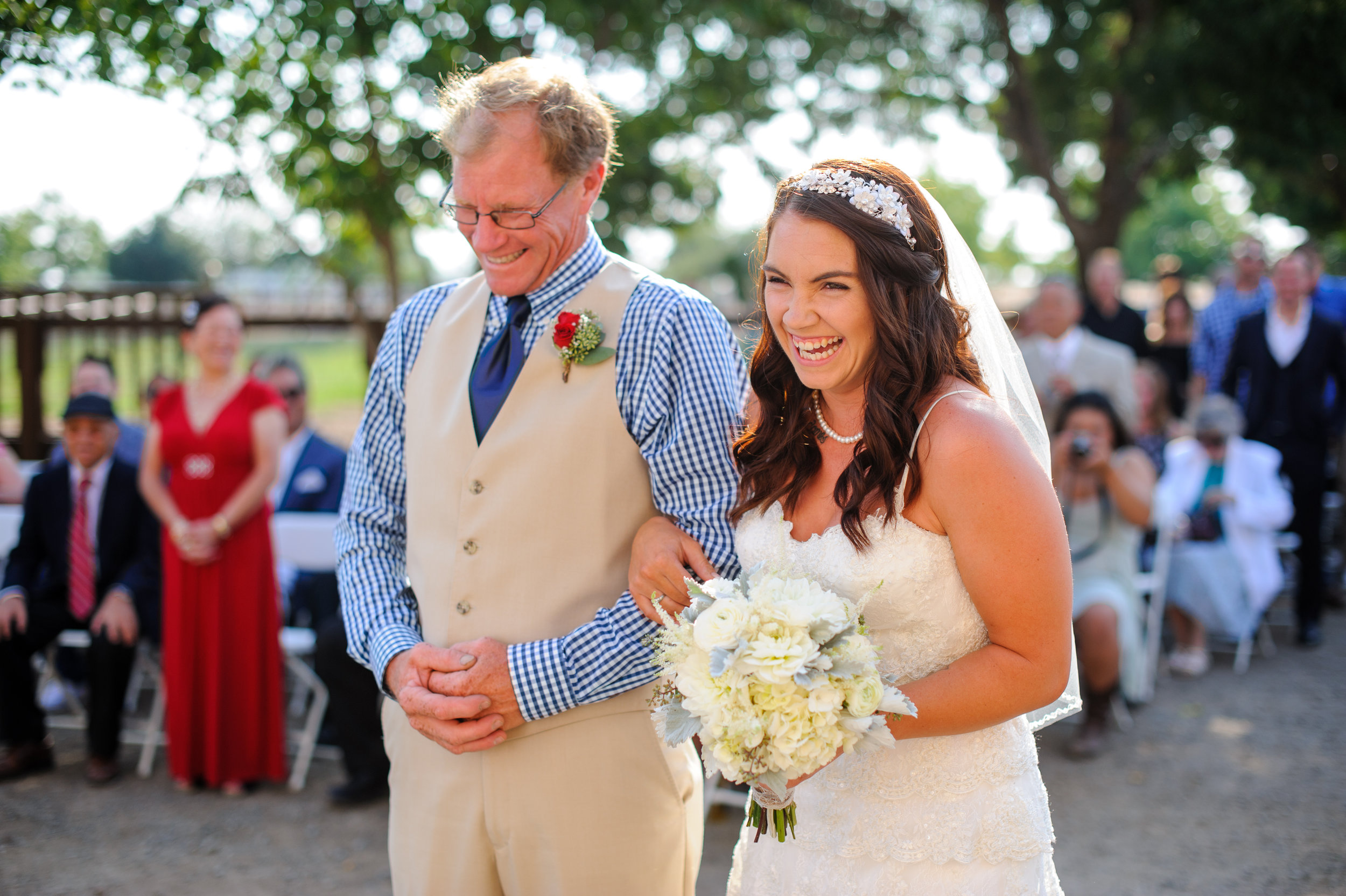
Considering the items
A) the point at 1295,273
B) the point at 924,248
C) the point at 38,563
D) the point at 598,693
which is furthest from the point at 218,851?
Result: the point at 1295,273

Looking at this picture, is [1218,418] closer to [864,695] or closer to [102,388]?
[864,695]

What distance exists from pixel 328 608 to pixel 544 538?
14.1 ft

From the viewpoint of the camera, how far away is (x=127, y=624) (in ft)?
17.7

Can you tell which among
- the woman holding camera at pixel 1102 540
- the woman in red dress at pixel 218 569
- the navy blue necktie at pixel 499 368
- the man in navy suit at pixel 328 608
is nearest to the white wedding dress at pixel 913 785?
the navy blue necktie at pixel 499 368

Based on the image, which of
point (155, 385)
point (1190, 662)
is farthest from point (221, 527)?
point (1190, 662)

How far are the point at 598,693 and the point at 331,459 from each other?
17.2 feet

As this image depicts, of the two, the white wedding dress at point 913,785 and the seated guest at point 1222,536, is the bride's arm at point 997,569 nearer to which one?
the white wedding dress at point 913,785

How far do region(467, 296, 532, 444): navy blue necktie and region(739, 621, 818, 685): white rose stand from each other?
843 millimetres

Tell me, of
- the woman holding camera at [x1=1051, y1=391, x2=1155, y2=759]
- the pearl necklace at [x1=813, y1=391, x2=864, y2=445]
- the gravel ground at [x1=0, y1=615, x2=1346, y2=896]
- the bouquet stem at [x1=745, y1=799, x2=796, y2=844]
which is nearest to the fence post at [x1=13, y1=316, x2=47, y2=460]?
the gravel ground at [x1=0, y1=615, x2=1346, y2=896]

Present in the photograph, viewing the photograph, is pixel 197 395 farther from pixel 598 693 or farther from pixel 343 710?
pixel 598 693

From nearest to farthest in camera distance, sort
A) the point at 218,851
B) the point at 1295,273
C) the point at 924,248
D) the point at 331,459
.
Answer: the point at 924,248
the point at 218,851
the point at 331,459
the point at 1295,273

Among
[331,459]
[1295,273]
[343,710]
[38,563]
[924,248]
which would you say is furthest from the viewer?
[1295,273]

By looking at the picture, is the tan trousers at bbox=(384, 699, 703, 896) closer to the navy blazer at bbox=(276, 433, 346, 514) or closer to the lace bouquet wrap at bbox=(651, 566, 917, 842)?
the lace bouquet wrap at bbox=(651, 566, 917, 842)

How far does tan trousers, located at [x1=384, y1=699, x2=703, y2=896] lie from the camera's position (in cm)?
230
